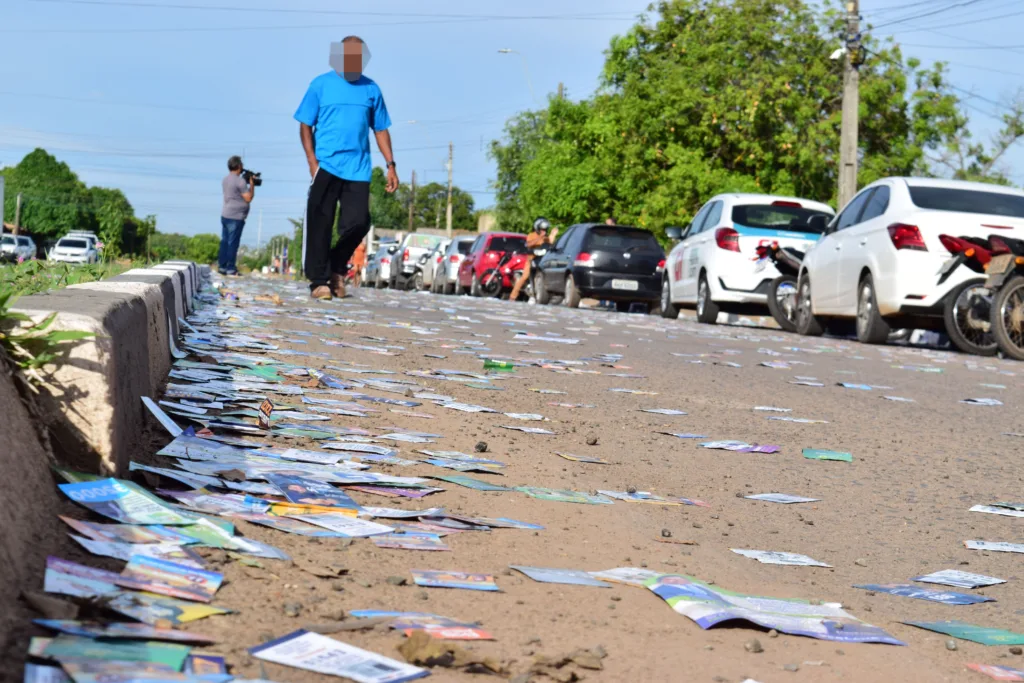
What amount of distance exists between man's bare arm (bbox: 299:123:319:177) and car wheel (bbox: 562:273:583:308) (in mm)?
9833

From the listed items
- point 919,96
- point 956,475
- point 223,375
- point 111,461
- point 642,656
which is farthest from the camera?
point 919,96

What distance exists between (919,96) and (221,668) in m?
33.0

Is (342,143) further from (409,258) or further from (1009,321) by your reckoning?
(409,258)

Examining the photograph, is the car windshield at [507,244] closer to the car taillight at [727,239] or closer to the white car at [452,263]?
the white car at [452,263]

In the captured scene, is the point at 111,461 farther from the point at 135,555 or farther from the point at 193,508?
the point at 135,555

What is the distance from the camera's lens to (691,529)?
12.5 feet

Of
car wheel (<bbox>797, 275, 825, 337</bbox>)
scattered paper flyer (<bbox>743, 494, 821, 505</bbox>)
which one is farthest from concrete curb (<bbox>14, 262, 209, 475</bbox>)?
car wheel (<bbox>797, 275, 825, 337</bbox>)

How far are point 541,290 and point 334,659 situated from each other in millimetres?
22088

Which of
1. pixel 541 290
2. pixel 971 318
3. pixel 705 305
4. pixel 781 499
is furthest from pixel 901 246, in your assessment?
pixel 541 290

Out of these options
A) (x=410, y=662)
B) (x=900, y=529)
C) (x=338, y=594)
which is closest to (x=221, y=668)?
(x=410, y=662)

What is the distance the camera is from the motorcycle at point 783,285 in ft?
51.4

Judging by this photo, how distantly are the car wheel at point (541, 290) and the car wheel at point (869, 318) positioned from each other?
11.0 metres

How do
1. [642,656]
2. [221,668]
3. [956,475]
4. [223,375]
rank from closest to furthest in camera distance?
[221,668] < [642,656] < [956,475] < [223,375]

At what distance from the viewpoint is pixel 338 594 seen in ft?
8.82
